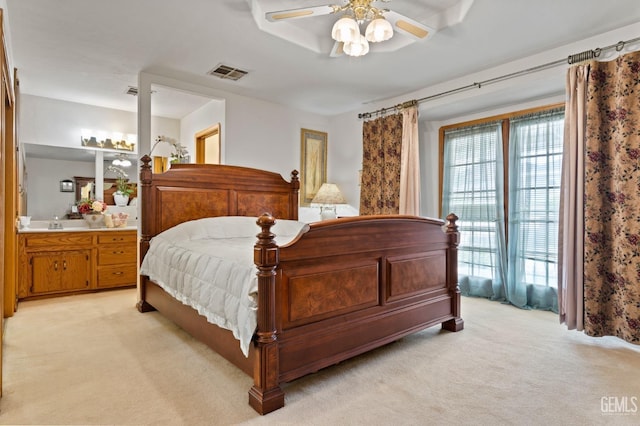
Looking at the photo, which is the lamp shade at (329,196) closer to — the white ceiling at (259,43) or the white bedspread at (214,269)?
the white bedspread at (214,269)

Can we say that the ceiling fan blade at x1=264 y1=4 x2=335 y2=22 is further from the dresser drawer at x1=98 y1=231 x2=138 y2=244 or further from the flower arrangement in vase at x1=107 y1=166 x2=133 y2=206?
the flower arrangement in vase at x1=107 y1=166 x2=133 y2=206

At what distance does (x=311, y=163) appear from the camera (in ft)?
17.4

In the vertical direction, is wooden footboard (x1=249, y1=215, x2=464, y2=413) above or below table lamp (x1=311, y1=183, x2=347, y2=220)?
below

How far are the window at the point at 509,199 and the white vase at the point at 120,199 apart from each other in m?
4.25

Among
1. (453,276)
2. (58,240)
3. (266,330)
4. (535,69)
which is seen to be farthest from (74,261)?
(535,69)

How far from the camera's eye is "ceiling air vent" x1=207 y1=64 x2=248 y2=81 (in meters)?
3.67

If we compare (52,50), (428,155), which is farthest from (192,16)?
(428,155)

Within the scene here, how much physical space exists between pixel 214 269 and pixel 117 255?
2.71 metres

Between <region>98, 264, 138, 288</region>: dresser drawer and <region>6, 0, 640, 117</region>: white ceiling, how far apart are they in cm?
212

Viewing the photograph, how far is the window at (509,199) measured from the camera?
363 cm

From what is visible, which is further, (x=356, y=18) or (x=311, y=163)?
(x=311, y=163)

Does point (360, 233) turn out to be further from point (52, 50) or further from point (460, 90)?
point (52, 50)

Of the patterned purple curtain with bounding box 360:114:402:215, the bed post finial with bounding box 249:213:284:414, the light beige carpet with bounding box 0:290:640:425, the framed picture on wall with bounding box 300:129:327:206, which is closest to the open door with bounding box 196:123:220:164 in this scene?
the framed picture on wall with bounding box 300:129:327:206

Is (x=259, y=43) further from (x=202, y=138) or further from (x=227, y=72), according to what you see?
(x=202, y=138)
